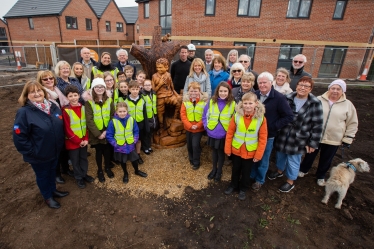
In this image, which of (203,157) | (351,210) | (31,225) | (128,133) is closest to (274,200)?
(351,210)

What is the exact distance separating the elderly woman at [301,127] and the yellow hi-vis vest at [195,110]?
1.37 m

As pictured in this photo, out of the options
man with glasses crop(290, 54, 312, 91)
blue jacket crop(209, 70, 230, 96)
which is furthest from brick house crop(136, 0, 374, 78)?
blue jacket crop(209, 70, 230, 96)

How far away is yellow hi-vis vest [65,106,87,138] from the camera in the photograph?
10.6 feet

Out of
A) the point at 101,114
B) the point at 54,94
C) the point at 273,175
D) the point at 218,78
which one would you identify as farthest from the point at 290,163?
the point at 54,94

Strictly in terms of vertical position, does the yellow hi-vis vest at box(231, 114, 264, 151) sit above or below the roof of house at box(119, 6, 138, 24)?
below

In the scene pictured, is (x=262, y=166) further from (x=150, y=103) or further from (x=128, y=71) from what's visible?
(x=128, y=71)

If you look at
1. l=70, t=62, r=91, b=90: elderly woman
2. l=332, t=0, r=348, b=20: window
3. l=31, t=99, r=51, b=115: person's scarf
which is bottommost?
l=31, t=99, r=51, b=115: person's scarf

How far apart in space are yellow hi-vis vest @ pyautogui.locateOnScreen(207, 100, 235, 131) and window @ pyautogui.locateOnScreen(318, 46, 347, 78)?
45.8 feet

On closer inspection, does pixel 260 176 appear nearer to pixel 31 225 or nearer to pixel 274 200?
pixel 274 200

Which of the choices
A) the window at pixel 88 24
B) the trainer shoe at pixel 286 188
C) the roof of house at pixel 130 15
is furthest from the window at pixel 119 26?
the trainer shoe at pixel 286 188

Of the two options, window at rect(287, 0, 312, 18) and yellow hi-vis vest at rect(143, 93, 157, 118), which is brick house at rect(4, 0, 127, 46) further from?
yellow hi-vis vest at rect(143, 93, 157, 118)

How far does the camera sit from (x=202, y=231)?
295 centimetres

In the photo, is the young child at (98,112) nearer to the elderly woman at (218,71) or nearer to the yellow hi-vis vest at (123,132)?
the yellow hi-vis vest at (123,132)

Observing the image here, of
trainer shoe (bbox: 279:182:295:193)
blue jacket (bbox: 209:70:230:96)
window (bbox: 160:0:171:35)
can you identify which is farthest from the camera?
window (bbox: 160:0:171:35)
